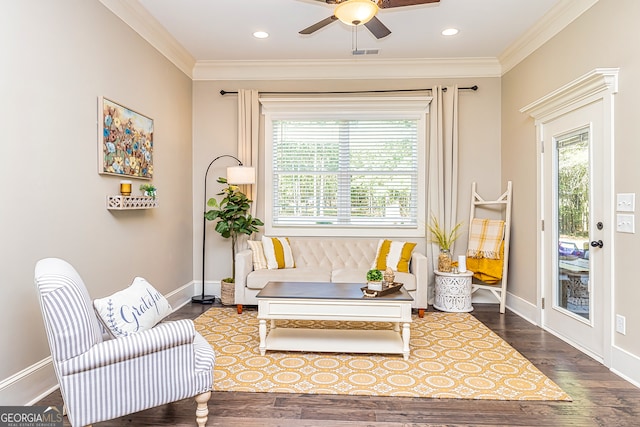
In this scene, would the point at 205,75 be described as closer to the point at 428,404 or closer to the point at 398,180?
the point at 398,180

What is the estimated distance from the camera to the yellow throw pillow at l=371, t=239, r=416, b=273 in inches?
176

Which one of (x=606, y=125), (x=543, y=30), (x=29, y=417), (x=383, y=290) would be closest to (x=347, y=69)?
(x=543, y=30)

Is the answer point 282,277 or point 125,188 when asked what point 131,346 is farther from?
point 282,277

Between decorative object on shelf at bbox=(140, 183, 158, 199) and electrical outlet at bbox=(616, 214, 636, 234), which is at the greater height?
decorative object on shelf at bbox=(140, 183, 158, 199)

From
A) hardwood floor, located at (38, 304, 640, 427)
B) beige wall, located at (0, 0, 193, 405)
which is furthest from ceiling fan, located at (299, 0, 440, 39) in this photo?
hardwood floor, located at (38, 304, 640, 427)

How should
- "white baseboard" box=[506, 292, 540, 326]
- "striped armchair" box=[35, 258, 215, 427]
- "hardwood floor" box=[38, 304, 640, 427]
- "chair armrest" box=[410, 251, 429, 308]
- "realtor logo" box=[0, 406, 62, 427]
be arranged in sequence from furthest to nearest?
"chair armrest" box=[410, 251, 429, 308] → "white baseboard" box=[506, 292, 540, 326] → "hardwood floor" box=[38, 304, 640, 427] → "realtor logo" box=[0, 406, 62, 427] → "striped armchair" box=[35, 258, 215, 427]

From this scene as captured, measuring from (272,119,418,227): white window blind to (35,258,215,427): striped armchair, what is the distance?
3265 millimetres

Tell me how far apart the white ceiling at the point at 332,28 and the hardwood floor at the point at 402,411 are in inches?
118

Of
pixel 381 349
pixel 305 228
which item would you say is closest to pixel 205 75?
pixel 305 228

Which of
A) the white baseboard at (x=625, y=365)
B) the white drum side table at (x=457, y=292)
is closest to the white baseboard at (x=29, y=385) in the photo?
the white drum side table at (x=457, y=292)

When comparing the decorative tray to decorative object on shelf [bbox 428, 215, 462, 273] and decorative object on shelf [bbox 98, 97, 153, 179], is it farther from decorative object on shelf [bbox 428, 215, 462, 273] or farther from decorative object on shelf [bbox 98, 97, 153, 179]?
decorative object on shelf [bbox 98, 97, 153, 179]

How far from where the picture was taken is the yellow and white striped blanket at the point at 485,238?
15.1 feet

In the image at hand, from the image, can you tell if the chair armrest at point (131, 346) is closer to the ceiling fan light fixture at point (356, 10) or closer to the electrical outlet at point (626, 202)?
the ceiling fan light fixture at point (356, 10)

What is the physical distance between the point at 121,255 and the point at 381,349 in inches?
95.6
